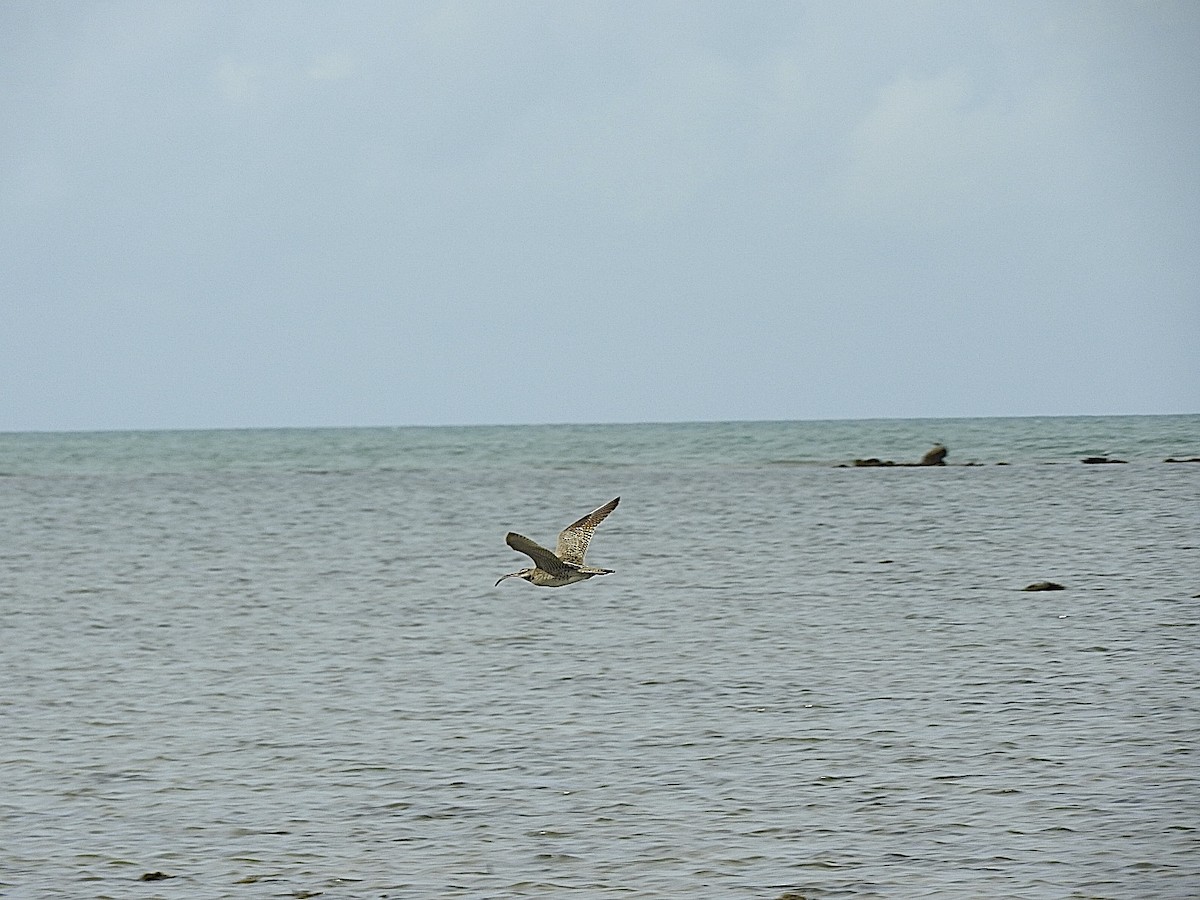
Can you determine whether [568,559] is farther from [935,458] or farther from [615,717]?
[935,458]

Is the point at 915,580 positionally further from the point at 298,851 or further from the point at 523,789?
the point at 298,851

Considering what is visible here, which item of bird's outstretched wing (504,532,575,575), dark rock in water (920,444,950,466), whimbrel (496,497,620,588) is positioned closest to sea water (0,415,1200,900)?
whimbrel (496,497,620,588)

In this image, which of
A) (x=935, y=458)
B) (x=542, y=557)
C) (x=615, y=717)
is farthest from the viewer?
(x=935, y=458)

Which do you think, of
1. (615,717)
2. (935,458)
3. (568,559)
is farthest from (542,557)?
(935,458)

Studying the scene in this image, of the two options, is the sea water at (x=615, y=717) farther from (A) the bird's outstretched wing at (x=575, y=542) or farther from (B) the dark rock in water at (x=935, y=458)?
(B) the dark rock in water at (x=935, y=458)

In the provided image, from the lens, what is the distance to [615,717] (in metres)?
17.7

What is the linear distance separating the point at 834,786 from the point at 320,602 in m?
16.1

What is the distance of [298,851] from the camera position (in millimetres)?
12766

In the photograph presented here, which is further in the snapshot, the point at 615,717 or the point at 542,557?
the point at 615,717

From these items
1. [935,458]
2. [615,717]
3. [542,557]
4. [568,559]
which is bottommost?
[615,717]

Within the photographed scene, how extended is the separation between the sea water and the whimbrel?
1.67 m

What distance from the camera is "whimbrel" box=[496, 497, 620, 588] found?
52.7ft

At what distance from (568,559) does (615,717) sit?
1.96 metres

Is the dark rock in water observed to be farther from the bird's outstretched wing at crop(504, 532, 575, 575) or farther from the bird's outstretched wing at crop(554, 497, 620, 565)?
the bird's outstretched wing at crop(504, 532, 575, 575)
